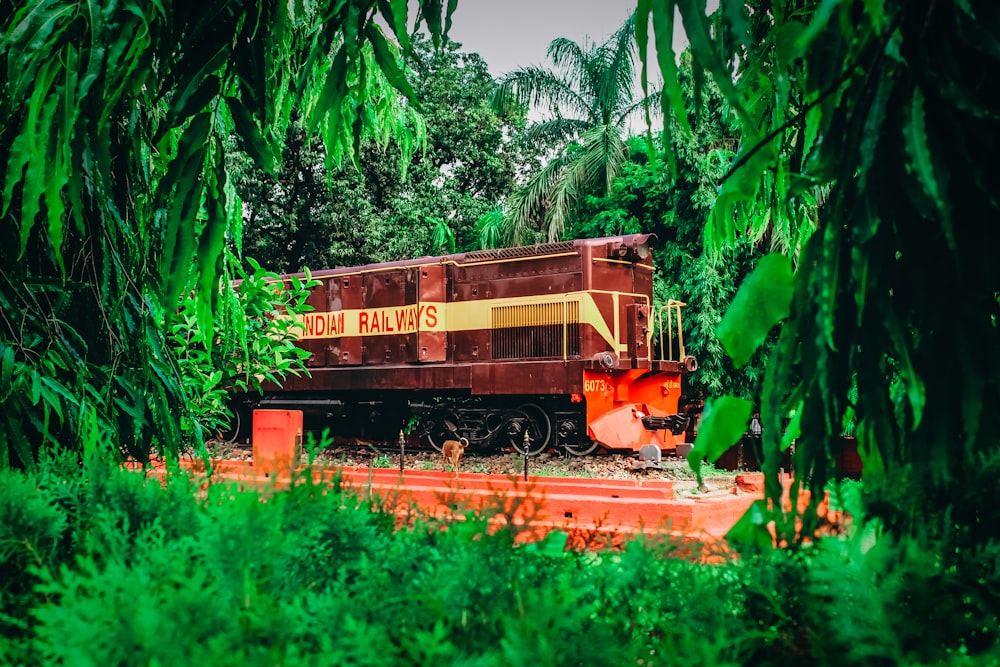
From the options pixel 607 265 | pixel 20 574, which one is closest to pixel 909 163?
pixel 20 574

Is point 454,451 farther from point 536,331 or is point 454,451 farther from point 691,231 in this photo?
point 691,231

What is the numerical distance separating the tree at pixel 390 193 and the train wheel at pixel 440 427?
9.22 meters

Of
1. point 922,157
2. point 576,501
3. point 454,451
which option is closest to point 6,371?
point 922,157

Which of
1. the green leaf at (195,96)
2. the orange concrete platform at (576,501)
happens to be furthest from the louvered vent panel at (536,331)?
the green leaf at (195,96)

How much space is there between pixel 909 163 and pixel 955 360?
0.40 meters

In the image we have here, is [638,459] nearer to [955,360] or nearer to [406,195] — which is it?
[955,360]

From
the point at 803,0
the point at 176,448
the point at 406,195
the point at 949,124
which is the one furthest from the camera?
the point at 406,195

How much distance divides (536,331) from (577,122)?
12679 mm

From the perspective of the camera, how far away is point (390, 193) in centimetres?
2986

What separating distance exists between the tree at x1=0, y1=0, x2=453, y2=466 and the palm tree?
17.8m

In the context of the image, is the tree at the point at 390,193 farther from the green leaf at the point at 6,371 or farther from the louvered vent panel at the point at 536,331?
the green leaf at the point at 6,371

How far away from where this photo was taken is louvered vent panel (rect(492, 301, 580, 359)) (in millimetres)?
15789

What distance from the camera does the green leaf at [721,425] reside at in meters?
1.88

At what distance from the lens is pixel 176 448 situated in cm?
437
